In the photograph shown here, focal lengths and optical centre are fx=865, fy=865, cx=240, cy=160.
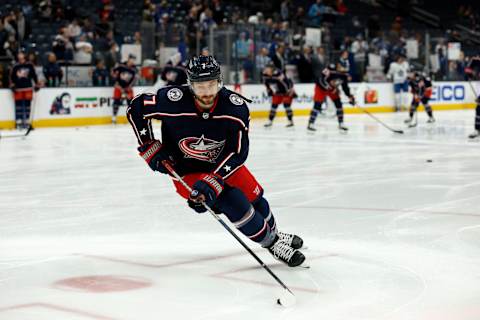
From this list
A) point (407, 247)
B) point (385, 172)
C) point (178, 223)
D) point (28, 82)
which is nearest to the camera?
point (407, 247)

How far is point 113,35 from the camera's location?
62.1 ft

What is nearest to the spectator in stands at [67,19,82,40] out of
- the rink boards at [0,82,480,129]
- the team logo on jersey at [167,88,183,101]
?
the rink boards at [0,82,480,129]

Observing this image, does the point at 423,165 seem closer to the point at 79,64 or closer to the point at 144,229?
the point at 144,229

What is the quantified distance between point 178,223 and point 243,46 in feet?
46.9

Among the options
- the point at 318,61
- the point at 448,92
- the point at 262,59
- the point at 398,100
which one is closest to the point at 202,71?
the point at 262,59

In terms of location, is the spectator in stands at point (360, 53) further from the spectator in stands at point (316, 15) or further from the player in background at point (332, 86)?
the player in background at point (332, 86)

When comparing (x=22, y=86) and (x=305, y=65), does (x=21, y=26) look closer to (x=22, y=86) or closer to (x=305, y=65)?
(x=22, y=86)

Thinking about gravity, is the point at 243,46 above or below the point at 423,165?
above

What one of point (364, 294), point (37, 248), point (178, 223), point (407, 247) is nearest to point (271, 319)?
point (364, 294)

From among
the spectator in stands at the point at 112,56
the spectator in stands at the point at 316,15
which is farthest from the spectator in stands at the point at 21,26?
the spectator in stands at the point at 316,15

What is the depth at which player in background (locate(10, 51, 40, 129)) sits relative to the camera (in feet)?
53.7

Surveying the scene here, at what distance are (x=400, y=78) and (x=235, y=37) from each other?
17.0 feet

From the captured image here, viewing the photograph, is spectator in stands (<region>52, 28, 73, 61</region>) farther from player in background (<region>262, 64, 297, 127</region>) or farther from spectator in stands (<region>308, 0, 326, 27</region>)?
spectator in stands (<region>308, 0, 326, 27</region>)

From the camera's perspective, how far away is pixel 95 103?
18.2 m
